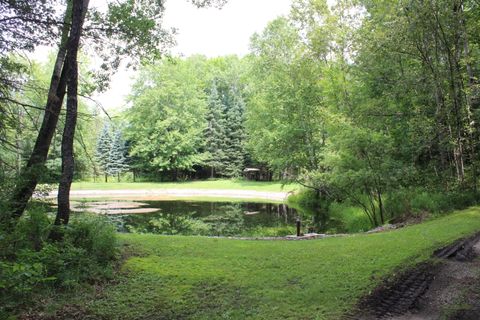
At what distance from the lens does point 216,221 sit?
61.2 feet

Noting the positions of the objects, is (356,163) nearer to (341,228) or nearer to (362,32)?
(341,228)

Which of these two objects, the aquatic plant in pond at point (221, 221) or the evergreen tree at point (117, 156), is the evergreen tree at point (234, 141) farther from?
the aquatic plant in pond at point (221, 221)

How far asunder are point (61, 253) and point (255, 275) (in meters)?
3.10

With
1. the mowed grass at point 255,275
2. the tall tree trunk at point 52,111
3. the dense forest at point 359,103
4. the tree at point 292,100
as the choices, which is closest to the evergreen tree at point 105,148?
the dense forest at point 359,103

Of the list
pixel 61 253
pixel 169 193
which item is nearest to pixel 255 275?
pixel 61 253

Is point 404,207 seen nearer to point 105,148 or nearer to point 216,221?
point 216,221

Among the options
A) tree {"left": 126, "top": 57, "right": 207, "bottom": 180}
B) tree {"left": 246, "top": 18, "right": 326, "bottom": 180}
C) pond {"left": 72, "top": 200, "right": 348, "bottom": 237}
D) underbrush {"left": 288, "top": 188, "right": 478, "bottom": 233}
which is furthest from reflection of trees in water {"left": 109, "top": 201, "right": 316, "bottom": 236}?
tree {"left": 126, "top": 57, "right": 207, "bottom": 180}

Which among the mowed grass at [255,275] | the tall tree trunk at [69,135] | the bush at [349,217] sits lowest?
the bush at [349,217]

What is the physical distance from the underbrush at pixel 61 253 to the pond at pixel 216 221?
7.05 meters

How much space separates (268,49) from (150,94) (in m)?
23.2

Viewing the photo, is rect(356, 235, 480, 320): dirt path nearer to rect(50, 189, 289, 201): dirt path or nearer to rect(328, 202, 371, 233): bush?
rect(328, 202, 371, 233): bush

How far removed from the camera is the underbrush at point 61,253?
4547 mm

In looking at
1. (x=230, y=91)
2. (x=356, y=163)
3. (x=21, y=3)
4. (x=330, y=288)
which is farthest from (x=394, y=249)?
(x=230, y=91)

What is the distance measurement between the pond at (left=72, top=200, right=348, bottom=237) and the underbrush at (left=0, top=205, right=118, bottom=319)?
705cm
